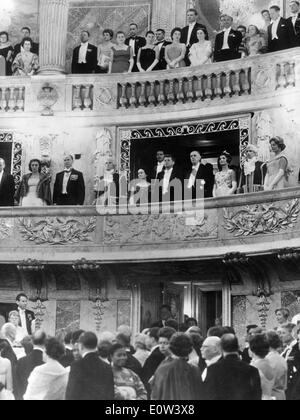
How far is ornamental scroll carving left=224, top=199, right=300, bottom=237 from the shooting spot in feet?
57.5

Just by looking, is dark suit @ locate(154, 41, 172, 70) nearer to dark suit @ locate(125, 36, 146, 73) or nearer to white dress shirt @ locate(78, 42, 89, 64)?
dark suit @ locate(125, 36, 146, 73)

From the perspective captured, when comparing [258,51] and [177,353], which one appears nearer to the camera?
[177,353]

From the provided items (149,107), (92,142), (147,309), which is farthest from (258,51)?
(147,309)

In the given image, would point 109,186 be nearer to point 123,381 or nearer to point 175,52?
point 175,52

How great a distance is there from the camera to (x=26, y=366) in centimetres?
1127

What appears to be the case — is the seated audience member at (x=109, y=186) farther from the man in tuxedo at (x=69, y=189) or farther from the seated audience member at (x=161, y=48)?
the seated audience member at (x=161, y=48)

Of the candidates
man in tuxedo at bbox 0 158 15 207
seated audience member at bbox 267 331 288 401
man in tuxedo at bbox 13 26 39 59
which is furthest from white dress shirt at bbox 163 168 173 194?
seated audience member at bbox 267 331 288 401

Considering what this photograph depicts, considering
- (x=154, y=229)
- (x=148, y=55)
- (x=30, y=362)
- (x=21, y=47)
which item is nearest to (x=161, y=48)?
(x=148, y=55)

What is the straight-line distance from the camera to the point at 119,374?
10.2 m

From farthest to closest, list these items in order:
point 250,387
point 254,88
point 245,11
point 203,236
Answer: point 245,11, point 254,88, point 203,236, point 250,387

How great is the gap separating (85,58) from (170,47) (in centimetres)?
188

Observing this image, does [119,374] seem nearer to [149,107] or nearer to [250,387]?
[250,387]

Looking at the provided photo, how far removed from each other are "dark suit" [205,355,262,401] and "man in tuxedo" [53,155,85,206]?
10.0m

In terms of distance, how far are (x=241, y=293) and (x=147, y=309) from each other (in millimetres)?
1852
